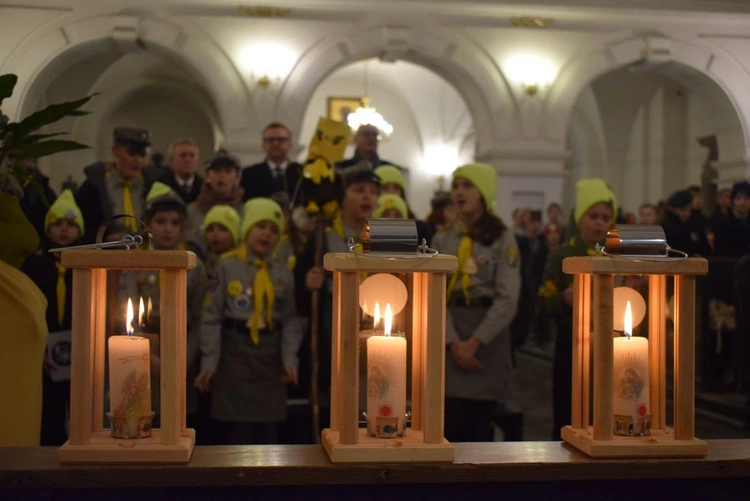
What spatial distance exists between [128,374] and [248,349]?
207cm

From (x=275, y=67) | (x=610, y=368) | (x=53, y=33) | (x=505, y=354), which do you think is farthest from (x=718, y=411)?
(x=53, y=33)

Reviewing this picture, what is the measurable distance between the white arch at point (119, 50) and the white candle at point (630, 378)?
27.8ft

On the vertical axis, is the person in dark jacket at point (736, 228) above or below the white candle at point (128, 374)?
above

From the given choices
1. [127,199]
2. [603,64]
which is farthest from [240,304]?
[603,64]

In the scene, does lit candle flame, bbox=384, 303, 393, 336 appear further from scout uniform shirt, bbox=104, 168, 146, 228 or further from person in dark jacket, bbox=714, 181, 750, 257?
person in dark jacket, bbox=714, 181, 750, 257

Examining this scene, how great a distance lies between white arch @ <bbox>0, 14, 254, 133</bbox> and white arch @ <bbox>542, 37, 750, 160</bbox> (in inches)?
139

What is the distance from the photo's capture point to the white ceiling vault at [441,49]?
376 inches

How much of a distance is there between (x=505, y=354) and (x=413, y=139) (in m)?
15.3

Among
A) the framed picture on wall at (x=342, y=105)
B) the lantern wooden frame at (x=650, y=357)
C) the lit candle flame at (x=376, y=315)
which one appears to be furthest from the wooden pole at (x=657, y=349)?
the framed picture on wall at (x=342, y=105)

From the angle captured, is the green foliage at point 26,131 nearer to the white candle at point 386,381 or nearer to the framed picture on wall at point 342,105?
the white candle at point 386,381

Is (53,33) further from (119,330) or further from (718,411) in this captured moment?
(119,330)

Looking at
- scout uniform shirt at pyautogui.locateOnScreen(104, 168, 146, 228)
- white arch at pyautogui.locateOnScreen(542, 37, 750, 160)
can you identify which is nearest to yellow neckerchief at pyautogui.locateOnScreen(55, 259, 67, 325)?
scout uniform shirt at pyautogui.locateOnScreen(104, 168, 146, 228)

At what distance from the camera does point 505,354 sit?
3.57 meters

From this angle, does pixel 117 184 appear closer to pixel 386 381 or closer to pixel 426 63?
pixel 386 381
